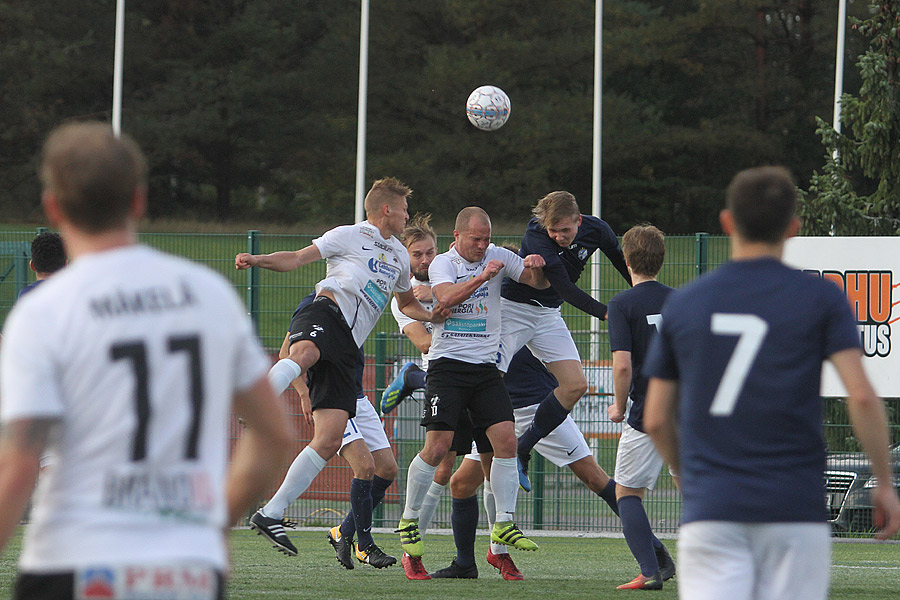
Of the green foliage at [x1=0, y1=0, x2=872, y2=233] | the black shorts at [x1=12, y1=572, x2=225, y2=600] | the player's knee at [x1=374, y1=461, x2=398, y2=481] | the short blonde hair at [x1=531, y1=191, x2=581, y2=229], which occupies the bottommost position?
the player's knee at [x1=374, y1=461, x2=398, y2=481]

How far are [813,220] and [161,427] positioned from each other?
473 inches

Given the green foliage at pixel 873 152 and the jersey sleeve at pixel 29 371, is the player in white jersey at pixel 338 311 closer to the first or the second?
the jersey sleeve at pixel 29 371

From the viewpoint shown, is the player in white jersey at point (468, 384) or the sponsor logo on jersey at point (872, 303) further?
the sponsor logo on jersey at point (872, 303)

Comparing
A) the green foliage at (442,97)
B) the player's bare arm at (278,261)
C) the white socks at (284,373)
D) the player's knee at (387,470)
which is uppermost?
the green foliage at (442,97)

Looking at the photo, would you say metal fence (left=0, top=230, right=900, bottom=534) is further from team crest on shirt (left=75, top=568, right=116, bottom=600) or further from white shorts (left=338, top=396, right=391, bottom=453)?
team crest on shirt (left=75, top=568, right=116, bottom=600)

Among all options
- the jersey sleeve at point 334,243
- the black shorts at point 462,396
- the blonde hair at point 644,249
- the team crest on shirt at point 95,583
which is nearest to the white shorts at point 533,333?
the black shorts at point 462,396

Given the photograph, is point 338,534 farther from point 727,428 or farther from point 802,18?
point 802,18

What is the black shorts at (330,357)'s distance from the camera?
24.4 feet

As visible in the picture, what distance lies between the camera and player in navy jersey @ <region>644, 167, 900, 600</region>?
321 cm

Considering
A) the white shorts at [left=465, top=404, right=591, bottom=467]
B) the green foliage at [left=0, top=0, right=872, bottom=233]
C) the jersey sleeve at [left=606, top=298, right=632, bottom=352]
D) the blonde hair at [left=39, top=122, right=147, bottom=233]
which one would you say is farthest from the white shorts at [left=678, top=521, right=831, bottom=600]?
the green foliage at [left=0, top=0, right=872, bottom=233]

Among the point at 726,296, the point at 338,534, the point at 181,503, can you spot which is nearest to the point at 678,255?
the point at 338,534

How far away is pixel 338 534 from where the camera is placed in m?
8.23

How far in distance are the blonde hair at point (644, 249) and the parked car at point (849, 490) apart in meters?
5.54

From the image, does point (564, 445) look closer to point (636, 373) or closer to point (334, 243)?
point (636, 373)
